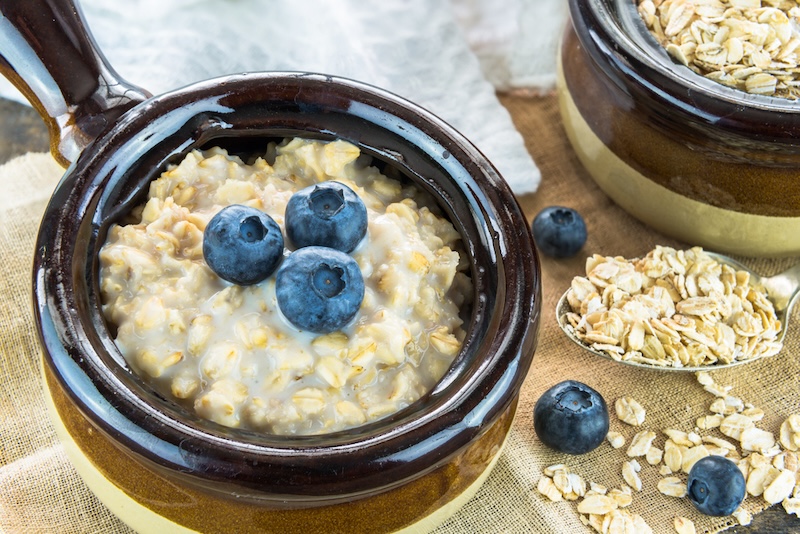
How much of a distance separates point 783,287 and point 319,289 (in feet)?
3.59

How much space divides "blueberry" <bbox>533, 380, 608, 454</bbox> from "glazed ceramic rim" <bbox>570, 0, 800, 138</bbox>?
0.55 m

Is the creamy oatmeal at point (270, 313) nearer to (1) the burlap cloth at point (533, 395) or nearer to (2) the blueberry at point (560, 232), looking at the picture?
(1) the burlap cloth at point (533, 395)

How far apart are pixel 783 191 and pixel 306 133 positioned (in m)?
0.94

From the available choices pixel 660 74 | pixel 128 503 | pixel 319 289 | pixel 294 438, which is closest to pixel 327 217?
pixel 319 289

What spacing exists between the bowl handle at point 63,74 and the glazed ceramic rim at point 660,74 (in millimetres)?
880

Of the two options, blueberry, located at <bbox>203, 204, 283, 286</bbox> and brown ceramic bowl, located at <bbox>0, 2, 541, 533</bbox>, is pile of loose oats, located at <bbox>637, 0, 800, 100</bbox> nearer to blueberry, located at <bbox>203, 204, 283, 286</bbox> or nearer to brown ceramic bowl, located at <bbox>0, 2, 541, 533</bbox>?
brown ceramic bowl, located at <bbox>0, 2, 541, 533</bbox>

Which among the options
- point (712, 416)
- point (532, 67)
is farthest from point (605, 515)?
point (532, 67)

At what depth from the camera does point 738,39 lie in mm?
1893

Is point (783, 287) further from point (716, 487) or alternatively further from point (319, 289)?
point (319, 289)

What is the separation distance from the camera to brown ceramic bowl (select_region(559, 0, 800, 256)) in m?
1.76

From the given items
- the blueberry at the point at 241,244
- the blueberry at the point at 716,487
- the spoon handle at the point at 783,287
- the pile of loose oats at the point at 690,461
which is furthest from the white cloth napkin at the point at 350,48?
the blueberry at the point at 241,244

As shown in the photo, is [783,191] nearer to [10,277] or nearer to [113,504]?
[113,504]

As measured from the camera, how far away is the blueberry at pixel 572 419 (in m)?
1.70

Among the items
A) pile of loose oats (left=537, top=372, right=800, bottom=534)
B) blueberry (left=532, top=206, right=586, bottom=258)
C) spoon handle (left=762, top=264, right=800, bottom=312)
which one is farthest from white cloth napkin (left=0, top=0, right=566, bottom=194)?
pile of loose oats (left=537, top=372, right=800, bottom=534)
